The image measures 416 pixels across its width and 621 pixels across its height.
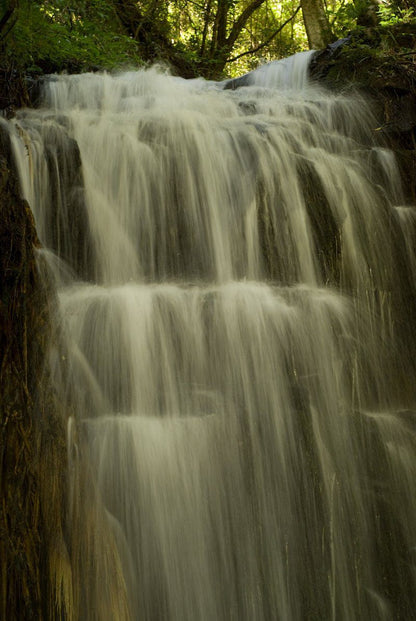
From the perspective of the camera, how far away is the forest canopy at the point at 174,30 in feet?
22.5

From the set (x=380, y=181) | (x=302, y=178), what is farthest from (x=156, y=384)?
(x=380, y=181)

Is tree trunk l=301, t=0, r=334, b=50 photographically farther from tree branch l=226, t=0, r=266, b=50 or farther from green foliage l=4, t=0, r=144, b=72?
green foliage l=4, t=0, r=144, b=72

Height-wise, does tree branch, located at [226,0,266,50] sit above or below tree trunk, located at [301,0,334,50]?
above

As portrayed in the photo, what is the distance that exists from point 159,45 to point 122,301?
849cm

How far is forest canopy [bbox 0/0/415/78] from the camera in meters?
6.85

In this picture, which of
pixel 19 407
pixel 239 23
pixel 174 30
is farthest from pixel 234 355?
pixel 239 23

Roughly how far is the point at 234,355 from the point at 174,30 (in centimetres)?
991

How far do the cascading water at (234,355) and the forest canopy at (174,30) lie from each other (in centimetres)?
99

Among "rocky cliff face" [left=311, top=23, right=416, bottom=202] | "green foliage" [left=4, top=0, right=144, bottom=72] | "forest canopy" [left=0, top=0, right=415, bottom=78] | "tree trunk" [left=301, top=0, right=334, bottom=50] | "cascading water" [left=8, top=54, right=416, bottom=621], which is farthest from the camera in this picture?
"tree trunk" [left=301, top=0, right=334, bottom=50]

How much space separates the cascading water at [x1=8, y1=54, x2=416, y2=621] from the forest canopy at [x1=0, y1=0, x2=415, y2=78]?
0.99m

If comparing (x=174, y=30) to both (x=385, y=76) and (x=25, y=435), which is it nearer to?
(x=385, y=76)

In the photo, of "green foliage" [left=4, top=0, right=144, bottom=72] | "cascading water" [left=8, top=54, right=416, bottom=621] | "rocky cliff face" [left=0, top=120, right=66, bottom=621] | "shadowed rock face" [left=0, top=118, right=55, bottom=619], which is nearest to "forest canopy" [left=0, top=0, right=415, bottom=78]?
"green foliage" [left=4, top=0, right=144, bottom=72]

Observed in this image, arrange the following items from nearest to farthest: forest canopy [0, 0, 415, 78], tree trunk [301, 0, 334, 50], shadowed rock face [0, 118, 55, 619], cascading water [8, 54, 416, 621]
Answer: shadowed rock face [0, 118, 55, 619]
cascading water [8, 54, 416, 621]
forest canopy [0, 0, 415, 78]
tree trunk [301, 0, 334, 50]

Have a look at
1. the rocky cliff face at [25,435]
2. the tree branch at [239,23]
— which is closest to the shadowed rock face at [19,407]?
the rocky cliff face at [25,435]
